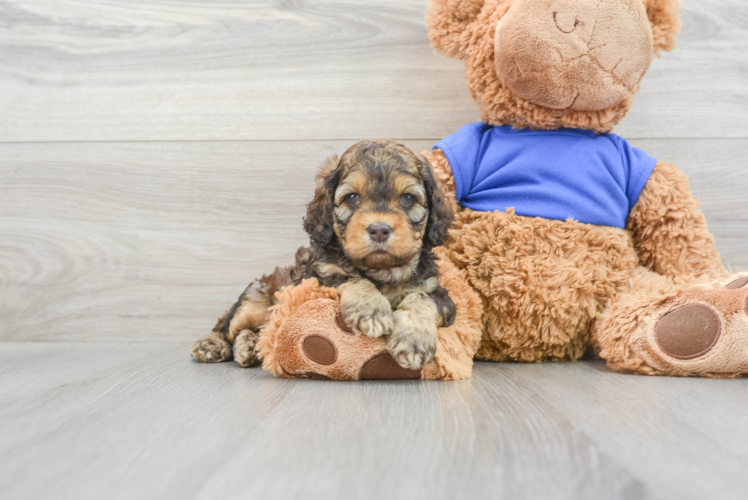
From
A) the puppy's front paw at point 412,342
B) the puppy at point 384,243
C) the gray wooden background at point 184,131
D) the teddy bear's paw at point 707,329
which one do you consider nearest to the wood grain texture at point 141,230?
the gray wooden background at point 184,131

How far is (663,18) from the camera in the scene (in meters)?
1.89

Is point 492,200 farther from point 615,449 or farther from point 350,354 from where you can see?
point 615,449

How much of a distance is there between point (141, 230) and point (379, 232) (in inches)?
57.6

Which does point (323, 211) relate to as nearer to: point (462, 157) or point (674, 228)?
point (462, 157)

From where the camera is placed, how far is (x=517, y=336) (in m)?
1.93

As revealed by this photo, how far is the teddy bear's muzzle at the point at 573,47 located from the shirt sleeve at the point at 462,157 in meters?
0.26

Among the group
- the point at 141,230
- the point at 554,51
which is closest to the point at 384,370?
Answer: the point at 554,51

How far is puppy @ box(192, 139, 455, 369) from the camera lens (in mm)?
1530

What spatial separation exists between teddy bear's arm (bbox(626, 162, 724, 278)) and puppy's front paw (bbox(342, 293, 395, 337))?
1.06 meters

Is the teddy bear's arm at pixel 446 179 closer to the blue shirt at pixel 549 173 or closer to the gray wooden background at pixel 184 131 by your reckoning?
the blue shirt at pixel 549 173

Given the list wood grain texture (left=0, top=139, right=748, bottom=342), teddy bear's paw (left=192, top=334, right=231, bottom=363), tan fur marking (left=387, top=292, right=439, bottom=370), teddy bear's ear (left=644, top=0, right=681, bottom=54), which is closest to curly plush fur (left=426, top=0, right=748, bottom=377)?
teddy bear's ear (left=644, top=0, right=681, bottom=54)

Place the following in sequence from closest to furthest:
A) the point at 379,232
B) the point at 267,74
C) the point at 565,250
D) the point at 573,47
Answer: the point at 379,232 < the point at 573,47 < the point at 565,250 < the point at 267,74

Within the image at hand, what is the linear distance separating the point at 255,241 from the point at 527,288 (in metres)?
1.23

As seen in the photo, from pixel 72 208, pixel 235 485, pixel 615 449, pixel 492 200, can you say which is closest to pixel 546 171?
pixel 492 200
